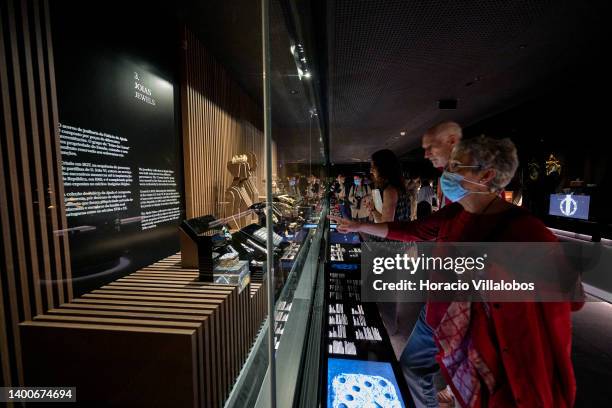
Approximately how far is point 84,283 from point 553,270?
2091 millimetres

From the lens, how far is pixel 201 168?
8.18 ft

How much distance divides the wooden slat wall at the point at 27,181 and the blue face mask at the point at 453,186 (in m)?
1.80

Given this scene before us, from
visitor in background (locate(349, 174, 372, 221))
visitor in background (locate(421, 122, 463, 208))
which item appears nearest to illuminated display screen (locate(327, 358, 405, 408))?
visitor in background (locate(421, 122, 463, 208))

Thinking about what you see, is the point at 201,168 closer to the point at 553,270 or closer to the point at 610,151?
the point at 553,270

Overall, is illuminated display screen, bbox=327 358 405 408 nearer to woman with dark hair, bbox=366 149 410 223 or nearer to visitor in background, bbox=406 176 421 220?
woman with dark hair, bbox=366 149 410 223

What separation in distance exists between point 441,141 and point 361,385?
4.86ft

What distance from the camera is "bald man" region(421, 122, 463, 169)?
136 cm

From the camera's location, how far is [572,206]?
2365 mm

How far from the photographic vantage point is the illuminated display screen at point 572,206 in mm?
2251

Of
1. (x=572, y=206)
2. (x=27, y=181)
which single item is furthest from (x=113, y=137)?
(x=572, y=206)

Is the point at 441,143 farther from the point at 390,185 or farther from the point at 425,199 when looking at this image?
the point at 425,199

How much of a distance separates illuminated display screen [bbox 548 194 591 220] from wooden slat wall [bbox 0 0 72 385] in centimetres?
352

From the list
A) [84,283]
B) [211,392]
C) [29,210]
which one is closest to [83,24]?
[29,210]

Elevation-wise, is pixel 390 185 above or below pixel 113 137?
below
